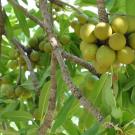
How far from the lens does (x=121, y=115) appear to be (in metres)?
1.50

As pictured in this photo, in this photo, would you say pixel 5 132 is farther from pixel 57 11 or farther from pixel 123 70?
pixel 57 11

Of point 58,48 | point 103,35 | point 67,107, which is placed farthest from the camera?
point 67,107

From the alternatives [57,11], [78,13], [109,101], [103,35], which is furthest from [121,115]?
[57,11]

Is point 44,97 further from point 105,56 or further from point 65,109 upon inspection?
point 105,56

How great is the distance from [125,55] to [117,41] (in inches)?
2.1

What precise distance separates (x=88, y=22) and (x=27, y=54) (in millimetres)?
1113

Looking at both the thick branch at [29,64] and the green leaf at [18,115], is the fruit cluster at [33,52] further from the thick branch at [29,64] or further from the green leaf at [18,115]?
the green leaf at [18,115]

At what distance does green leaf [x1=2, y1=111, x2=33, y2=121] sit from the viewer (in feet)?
6.88

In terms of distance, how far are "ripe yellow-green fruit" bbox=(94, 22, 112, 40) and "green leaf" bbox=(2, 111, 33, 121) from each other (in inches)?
30.1

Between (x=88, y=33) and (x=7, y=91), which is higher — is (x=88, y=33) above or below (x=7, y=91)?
below

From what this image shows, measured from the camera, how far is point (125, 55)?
1.42 m

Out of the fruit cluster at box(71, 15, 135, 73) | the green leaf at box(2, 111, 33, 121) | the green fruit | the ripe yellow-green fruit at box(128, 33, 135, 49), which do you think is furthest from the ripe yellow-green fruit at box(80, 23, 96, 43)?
the green fruit

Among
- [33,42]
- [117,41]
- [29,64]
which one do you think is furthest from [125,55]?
[33,42]

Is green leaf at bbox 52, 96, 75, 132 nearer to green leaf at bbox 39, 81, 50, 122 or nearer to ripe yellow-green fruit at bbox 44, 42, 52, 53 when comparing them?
green leaf at bbox 39, 81, 50, 122
